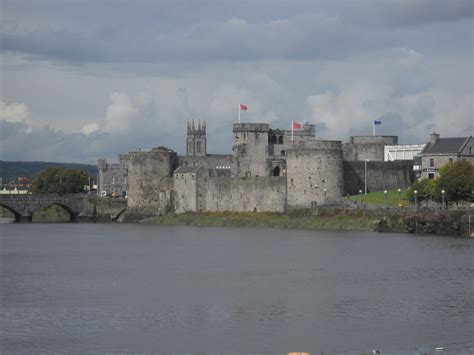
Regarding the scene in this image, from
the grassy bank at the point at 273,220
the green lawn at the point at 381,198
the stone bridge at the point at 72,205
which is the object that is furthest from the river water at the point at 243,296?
the stone bridge at the point at 72,205

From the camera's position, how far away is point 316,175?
2474 inches

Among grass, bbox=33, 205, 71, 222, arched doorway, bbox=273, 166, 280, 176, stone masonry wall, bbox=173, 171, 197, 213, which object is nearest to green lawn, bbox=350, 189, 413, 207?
arched doorway, bbox=273, 166, 280, 176

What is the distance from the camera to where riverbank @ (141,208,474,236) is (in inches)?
1994

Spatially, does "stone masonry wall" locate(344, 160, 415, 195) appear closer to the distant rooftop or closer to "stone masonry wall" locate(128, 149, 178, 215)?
the distant rooftop

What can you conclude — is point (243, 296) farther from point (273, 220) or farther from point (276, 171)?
point (276, 171)

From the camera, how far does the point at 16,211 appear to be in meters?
79.8

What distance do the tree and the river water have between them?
4772cm

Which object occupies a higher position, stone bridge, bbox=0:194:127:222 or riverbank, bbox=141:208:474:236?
stone bridge, bbox=0:194:127:222

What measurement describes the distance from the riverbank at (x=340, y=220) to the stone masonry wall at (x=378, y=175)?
5689mm

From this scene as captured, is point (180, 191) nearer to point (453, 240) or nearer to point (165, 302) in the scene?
point (453, 240)

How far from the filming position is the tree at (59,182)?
97812mm

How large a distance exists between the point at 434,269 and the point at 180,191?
1411 inches

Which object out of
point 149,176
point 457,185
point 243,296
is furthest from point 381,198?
point 243,296

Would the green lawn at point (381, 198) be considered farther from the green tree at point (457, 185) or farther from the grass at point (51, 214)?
the grass at point (51, 214)
